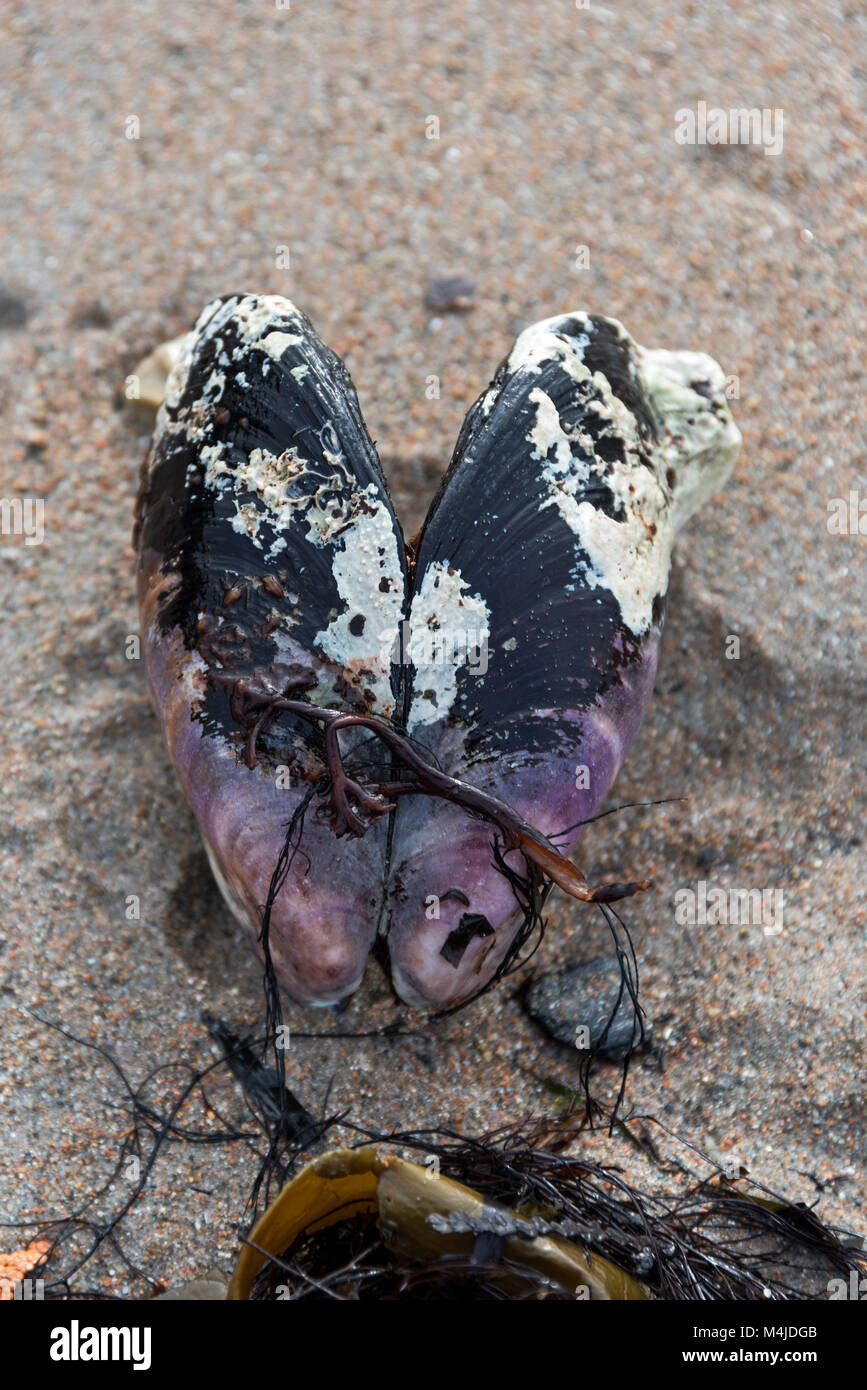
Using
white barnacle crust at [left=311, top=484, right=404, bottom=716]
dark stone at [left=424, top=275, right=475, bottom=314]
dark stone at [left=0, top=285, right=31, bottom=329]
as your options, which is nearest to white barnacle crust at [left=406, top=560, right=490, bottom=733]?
white barnacle crust at [left=311, top=484, right=404, bottom=716]

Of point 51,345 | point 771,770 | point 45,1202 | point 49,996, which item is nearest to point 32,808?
point 49,996

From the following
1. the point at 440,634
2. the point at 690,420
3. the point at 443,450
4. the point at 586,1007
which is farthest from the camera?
the point at 443,450

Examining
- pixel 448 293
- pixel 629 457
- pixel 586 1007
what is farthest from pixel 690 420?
pixel 586 1007

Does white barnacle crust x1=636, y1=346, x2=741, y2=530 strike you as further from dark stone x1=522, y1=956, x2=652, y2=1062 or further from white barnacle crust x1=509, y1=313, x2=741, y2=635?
dark stone x1=522, y1=956, x2=652, y2=1062

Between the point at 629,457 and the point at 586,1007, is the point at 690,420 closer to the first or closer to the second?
the point at 629,457

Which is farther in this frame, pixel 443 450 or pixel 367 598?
pixel 443 450

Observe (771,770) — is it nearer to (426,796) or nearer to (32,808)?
(426,796)
